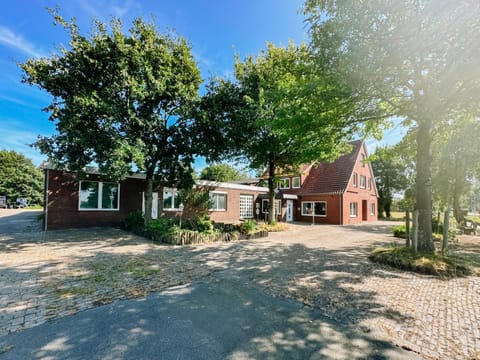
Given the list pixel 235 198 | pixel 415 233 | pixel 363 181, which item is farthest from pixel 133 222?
pixel 363 181

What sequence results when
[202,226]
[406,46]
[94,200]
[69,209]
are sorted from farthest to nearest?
[94,200] < [69,209] < [202,226] < [406,46]

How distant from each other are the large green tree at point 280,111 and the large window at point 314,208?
7.17m

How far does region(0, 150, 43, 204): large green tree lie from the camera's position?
116ft

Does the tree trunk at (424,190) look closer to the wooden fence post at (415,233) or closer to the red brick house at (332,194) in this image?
the wooden fence post at (415,233)

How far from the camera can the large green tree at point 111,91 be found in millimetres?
8898

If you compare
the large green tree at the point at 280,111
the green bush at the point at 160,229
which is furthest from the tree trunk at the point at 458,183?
the green bush at the point at 160,229

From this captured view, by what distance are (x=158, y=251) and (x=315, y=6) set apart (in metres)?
8.87

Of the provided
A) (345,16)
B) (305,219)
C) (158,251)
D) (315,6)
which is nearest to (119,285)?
(158,251)

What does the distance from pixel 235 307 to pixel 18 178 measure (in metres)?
47.4

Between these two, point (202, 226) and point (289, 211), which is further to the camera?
point (289, 211)

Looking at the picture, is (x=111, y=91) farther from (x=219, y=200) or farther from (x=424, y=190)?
(x=424, y=190)

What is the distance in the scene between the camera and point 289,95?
706 centimetres

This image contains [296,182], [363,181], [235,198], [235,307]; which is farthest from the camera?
[296,182]

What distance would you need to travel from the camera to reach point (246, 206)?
69.7ft
